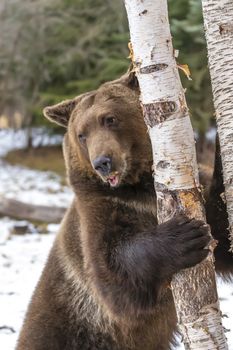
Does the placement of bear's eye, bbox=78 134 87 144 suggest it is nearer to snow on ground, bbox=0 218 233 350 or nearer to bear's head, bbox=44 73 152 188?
bear's head, bbox=44 73 152 188

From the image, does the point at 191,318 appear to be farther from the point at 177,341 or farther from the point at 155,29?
the point at 177,341

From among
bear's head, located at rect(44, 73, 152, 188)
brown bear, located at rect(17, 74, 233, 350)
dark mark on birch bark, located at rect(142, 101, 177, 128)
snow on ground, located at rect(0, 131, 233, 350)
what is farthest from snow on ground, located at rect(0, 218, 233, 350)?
dark mark on birch bark, located at rect(142, 101, 177, 128)

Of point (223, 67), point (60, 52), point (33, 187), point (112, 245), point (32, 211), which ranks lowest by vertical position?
point (33, 187)

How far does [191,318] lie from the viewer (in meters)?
3.07

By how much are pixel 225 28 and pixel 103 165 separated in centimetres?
110

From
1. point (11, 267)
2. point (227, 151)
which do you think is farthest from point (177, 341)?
point (11, 267)

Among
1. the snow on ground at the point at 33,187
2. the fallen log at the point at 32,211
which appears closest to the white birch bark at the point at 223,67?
the fallen log at the point at 32,211

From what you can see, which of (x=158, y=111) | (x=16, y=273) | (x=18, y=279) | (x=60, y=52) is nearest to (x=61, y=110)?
(x=158, y=111)

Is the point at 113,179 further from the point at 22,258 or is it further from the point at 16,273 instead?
the point at 22,258

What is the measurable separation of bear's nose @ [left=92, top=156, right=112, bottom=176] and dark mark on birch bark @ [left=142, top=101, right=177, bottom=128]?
72 cm

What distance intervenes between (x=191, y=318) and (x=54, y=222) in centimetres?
704

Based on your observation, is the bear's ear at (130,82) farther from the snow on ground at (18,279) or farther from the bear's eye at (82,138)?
the snow on ground at (18,279)

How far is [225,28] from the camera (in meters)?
3.15

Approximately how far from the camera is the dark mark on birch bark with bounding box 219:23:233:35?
3.14 metres
